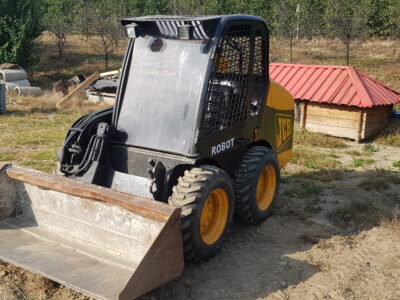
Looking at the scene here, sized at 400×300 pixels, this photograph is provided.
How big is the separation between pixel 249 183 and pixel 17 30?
1979 cm

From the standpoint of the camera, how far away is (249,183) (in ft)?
16.8

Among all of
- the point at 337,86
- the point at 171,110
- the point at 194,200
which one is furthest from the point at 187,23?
the point at 337,86

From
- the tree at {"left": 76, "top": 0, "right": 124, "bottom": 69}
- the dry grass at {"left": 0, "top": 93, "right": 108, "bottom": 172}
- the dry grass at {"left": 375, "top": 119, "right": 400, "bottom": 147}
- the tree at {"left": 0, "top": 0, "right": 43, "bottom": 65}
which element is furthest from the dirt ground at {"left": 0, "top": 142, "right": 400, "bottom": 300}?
the tree at {"left": 76, "top": 0, "right": 124, "bottom": 69}

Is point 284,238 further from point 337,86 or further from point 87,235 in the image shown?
point 337,86

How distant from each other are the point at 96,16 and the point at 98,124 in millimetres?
24435

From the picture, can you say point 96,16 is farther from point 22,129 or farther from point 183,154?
point 183,154

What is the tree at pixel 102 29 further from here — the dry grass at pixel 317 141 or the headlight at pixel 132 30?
the headlight at pixel 132 30

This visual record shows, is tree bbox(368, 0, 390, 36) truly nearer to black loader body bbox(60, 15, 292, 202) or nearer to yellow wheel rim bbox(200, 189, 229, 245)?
black loader body bbox(60, 15, 292, 202)

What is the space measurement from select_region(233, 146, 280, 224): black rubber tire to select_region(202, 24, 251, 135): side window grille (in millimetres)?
458

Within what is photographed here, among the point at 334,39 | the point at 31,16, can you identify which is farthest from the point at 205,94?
the point at 334,39

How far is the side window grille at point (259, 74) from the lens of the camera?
547cm

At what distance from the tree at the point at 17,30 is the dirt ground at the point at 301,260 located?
17.8 metres

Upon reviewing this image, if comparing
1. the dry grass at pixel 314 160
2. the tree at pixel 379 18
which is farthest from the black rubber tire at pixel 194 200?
the tree at pixel 379 18

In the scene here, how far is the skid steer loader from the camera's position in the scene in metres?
4.04
